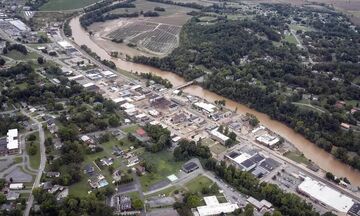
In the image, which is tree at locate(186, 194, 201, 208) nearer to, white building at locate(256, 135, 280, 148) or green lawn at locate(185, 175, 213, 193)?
green lawn at locate(185, 175, 213, 193)

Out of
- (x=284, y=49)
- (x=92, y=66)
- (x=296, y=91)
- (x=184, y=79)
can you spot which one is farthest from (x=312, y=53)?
(x=92, y=66)

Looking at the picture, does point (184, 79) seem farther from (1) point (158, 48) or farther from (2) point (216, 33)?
(2) point (216, 33)

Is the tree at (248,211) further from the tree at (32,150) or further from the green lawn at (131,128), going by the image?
the tree at (32,150)

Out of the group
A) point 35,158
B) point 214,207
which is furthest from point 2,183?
point 214,207

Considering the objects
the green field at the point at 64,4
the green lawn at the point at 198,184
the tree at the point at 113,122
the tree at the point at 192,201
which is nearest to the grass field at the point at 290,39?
the tree at the point at 113,122

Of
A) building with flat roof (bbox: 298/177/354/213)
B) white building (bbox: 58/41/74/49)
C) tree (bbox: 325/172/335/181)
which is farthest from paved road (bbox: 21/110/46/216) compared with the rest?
tree (bbox: 325/172/335/181)

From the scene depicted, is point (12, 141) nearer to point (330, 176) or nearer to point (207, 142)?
point (207, 142)

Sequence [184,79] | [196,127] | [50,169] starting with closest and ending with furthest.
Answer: [50,169] < [196,127] < [184,79]
